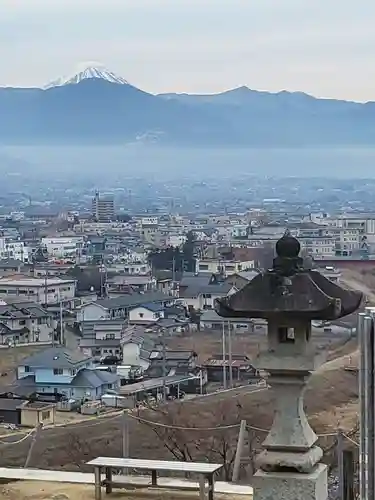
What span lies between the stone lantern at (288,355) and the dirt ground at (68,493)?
1.24 m

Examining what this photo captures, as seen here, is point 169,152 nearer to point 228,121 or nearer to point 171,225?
point 228,121

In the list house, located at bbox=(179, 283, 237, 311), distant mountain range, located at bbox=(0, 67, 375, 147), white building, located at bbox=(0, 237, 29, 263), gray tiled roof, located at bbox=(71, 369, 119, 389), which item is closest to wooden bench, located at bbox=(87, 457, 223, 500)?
gray tiled roof, located at bbox=(71, 369, 119, 389)

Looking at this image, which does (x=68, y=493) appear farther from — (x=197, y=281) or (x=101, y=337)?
(x=197, y=281)

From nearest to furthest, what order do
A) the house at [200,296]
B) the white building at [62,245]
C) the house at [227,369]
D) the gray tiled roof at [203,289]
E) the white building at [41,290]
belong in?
the house at [227,369]
the gray tiled roof at [203,289]
the house at [200,296]
the white building at [41,290]
the white building at [62,245]

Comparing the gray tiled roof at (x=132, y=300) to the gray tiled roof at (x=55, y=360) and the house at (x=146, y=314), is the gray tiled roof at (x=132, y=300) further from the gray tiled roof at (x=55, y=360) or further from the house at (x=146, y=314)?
the gray tiled roof at (x=55, y=360)

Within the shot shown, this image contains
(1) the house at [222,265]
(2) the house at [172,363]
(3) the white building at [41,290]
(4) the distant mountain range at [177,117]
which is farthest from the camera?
(4) the distant mountain range at [177,117]

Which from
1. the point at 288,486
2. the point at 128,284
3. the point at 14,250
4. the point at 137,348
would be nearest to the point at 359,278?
the point at 128,284

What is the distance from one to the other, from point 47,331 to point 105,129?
14916 cm

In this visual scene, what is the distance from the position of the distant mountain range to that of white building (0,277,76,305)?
127m

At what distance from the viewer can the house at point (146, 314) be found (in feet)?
99.9

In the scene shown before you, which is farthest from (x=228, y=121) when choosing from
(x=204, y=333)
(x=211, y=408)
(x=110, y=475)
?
(x=110, y=475)

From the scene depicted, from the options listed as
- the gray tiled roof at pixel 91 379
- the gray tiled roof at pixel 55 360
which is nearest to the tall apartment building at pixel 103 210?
the gray tiled roof at pixel 55 360

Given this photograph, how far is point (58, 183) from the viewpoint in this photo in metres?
176

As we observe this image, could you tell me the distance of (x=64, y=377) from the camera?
21.0 metres
